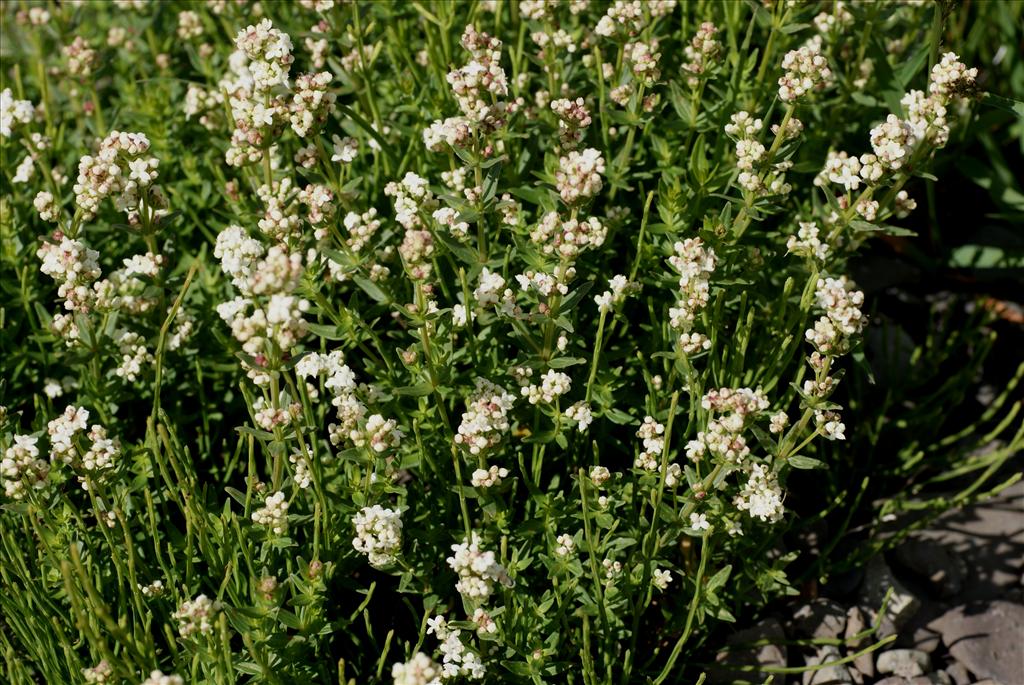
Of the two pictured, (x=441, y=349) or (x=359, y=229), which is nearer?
(x=359, y=229)

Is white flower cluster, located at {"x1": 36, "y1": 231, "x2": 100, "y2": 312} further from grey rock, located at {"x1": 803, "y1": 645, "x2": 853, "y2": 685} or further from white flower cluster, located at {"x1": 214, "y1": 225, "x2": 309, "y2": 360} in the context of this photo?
grey rock, located at {"x1": 803, "y1": 645, "x2": 853, "y2": 685}

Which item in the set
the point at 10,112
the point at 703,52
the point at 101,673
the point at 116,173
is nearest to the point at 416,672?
the point at 101,673

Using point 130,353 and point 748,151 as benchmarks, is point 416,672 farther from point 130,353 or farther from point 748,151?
point 748,151

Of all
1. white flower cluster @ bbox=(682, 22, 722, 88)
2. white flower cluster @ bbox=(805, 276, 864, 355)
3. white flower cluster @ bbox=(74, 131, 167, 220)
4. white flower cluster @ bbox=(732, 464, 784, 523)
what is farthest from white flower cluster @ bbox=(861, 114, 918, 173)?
white flower cluster @ bbox=(74, 131, 167, 220)

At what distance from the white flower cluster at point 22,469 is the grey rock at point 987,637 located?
3.43 metres

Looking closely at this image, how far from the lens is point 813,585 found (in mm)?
4504

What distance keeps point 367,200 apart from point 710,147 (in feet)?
4.87

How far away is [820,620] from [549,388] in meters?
1.64

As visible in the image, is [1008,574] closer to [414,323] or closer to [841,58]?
[841,58]

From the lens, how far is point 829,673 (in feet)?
13.7

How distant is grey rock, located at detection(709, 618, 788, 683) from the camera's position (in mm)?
4090

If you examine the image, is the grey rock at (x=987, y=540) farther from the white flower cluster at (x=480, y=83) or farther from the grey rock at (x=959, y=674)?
the white flower cluster at (x=480, y=83)

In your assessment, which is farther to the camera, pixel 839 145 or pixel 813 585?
pixel 839 145

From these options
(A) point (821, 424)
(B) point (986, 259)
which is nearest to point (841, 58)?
(B) point (986, 259)
